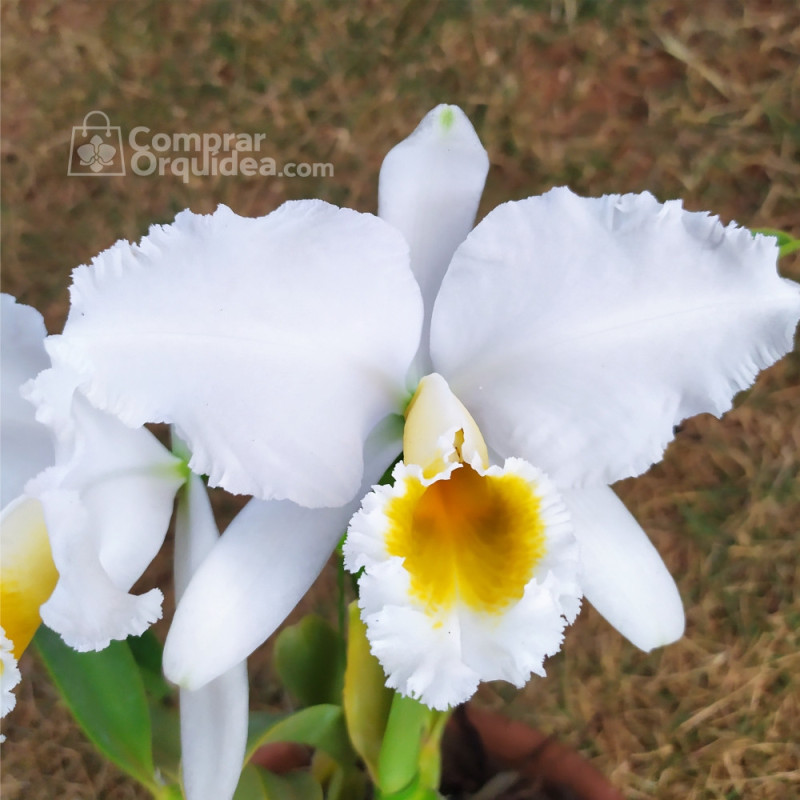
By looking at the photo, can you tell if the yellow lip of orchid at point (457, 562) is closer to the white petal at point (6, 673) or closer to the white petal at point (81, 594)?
the white petal at point (81, 594)

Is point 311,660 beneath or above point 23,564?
beneath

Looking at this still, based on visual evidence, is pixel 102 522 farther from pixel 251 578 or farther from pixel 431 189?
pixel 431 189

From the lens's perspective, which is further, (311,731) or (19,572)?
(311,731)

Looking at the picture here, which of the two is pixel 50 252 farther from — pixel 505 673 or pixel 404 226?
pixel 505 673

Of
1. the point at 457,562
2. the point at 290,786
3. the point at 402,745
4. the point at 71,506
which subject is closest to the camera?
the point at 71,506

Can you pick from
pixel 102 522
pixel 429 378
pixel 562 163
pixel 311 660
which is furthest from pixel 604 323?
pixel 562 163

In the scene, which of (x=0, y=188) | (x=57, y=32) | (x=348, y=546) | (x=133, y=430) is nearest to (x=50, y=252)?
(x=0, y=188)

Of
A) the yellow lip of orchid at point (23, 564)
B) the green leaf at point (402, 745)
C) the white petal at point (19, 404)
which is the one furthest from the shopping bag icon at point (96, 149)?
the green leaf at point (402, 745)

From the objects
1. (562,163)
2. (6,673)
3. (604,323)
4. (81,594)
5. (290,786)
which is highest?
(604,323)
